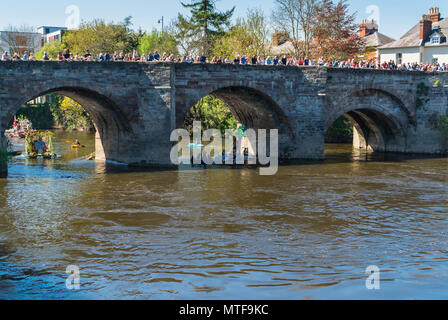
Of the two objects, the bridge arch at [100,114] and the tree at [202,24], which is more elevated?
the tree at [202,24]

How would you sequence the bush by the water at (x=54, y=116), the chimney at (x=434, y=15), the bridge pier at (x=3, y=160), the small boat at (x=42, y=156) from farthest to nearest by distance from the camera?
the bush by the water at (x=54, y=116)
the chimney at (x=434, y=15)
the small boat at (x=42, y=156)
the bridge pier at (x=3, y=160)

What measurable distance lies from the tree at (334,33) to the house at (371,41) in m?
7.61

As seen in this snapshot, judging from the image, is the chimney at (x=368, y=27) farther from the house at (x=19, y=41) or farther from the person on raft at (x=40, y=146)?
the house at (x=19, y=41)

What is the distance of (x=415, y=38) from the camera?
56344 mm

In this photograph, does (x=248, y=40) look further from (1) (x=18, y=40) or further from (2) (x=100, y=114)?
(1) (x=18, y=40)

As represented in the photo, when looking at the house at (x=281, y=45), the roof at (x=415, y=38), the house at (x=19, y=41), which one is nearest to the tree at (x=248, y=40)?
the house at (x=281, y=45)

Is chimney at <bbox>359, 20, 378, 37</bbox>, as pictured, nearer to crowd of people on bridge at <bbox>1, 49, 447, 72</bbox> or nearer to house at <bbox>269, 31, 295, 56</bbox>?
house at <bbox>269, 31, 295, 56</bbox>

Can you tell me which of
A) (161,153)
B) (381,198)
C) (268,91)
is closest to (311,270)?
(381,198)

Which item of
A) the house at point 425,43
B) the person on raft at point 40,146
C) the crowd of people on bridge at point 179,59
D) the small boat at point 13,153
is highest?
the house at point 425,43

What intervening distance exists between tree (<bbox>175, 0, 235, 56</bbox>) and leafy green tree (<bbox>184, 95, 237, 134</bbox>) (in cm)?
873

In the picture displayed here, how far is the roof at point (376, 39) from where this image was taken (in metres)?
62.4

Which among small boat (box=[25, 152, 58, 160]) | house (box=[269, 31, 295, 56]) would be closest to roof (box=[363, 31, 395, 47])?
house (box=[269, 31, 295, 56])

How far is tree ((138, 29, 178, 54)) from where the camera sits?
61.8 m
